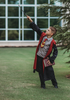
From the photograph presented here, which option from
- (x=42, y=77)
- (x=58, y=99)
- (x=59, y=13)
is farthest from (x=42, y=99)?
(x=59, y=13)

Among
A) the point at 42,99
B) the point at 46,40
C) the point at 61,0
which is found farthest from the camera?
the point at 61,0

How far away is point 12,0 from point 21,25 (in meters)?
3.02

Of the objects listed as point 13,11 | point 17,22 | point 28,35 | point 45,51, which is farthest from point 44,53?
point 13,11

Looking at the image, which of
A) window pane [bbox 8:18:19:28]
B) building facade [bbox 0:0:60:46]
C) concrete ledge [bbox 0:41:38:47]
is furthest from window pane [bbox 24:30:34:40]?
window pane [bbox 8:18:19:28]

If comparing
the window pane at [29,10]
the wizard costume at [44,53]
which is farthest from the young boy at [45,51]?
the window pane at [29,10]

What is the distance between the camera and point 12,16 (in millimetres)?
27656

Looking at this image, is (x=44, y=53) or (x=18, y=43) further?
(x=18, y=43)

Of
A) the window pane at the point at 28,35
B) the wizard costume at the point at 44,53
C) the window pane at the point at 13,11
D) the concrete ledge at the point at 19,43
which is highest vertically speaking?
the window pane at the point at 13,11

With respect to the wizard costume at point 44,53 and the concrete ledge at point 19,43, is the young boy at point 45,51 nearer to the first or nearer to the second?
the wizard costume at point 44,53

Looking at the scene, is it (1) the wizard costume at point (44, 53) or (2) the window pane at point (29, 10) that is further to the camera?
(2) the window pane at point (29, 10)

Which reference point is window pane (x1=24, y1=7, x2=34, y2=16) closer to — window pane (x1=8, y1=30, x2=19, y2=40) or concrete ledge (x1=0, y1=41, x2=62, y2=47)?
window pane (x1=8, y1=30, x2=19, y2=40)

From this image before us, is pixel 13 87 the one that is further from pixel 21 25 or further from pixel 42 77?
pixel 21 25

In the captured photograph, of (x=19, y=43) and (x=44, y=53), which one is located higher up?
(x=44, y=53)

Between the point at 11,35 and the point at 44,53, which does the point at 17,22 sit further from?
the point at 44,53
